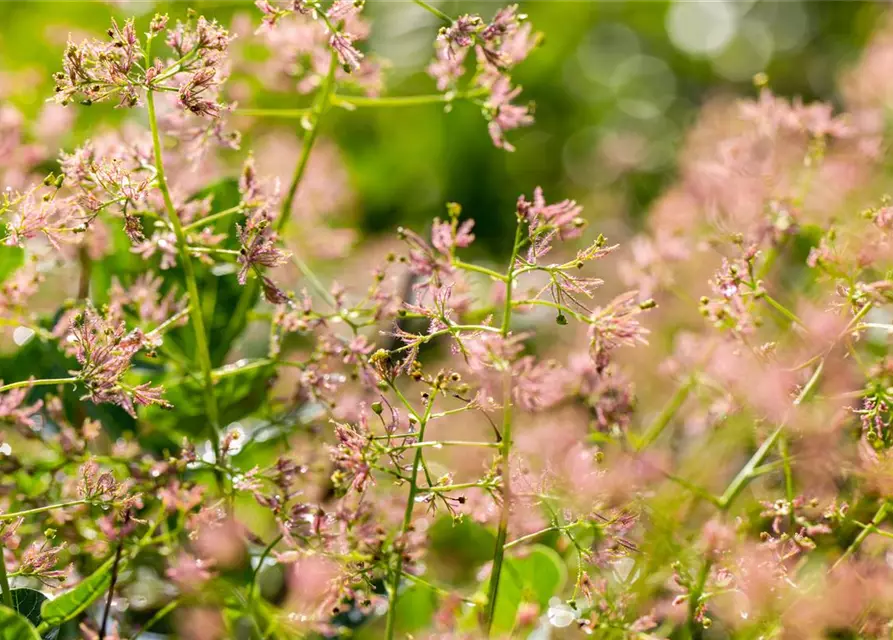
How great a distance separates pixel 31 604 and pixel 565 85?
1.83 m

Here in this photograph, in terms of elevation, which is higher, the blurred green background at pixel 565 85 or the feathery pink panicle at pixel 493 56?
the feathery pink panicle at pixel 493 56

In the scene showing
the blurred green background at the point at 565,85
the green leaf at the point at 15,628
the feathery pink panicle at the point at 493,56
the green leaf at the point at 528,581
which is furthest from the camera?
the blurred green background at the point at 565,85

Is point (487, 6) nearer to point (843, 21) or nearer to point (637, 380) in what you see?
point (843, 21)

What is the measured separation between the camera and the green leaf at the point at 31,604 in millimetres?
514

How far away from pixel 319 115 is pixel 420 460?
0.84 ft

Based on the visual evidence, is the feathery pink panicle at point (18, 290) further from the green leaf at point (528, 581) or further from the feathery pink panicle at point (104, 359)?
the green leaf at point (528, 581)

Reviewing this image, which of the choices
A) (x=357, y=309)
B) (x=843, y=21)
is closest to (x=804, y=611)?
(x=357, y=309)

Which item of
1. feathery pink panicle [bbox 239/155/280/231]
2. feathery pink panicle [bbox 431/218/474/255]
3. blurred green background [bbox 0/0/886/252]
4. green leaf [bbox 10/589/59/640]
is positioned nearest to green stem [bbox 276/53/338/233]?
feathery pink panicle [bbox 239/155/280/231]

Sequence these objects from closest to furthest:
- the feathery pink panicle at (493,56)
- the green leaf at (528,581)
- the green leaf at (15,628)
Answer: the green leaf at (15,628) → the feathery pink panicle at (493,56) → the green leaf at (528,581)

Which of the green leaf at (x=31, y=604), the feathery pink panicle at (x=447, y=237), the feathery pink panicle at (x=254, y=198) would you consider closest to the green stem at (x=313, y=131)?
the feathery pink panicle at (x=254, y=198)

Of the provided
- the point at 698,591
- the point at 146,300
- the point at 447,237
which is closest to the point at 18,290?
the point at 146,300

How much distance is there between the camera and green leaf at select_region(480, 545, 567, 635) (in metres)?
0.63

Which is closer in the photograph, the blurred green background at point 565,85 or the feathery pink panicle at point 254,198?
the feathery pink panicle at point 254,198

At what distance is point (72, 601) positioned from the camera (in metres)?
0.52
